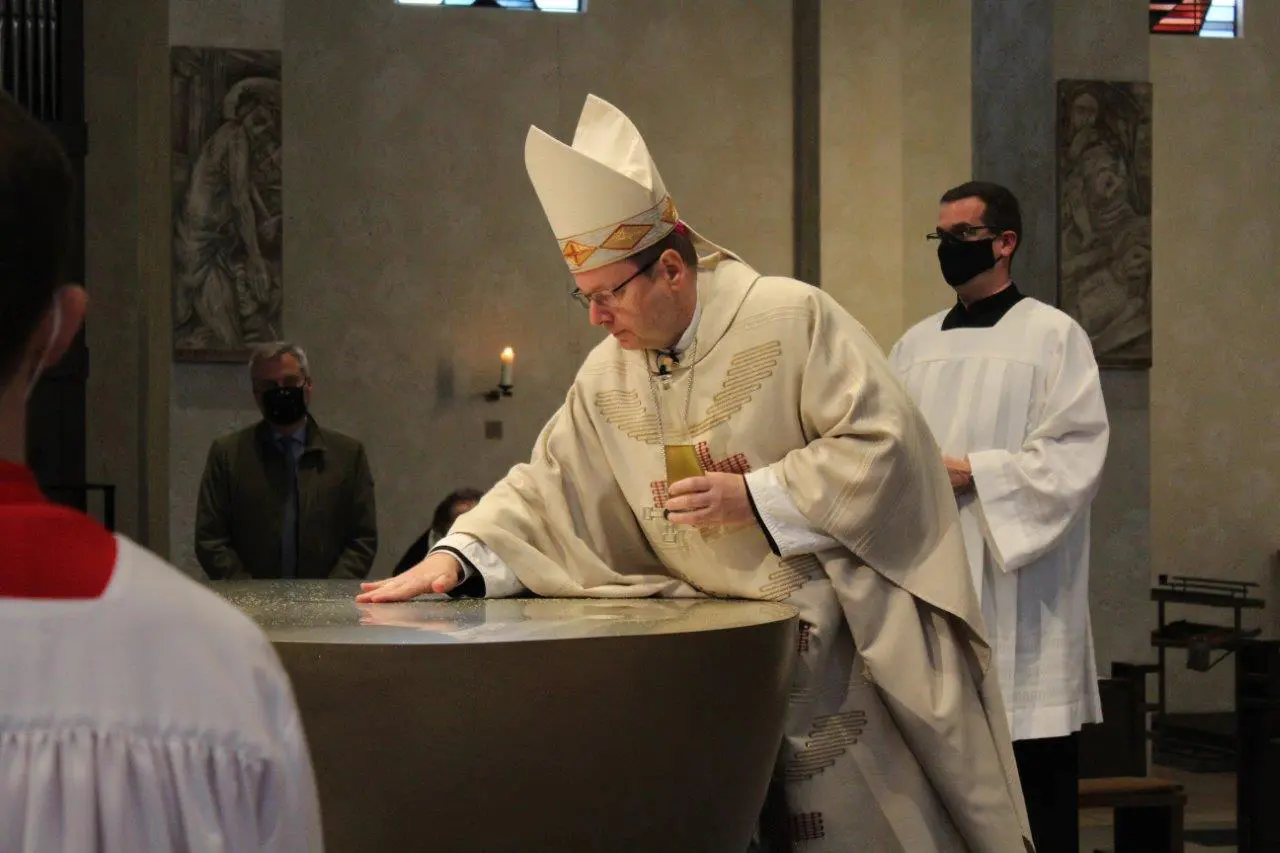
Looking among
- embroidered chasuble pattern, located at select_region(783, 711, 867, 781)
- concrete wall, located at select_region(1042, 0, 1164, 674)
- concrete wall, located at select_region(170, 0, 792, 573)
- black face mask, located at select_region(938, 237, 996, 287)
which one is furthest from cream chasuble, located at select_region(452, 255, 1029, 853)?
concrete wall, located at select_region(170, 0, 792, 573)

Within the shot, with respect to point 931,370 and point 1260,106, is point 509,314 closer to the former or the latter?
point 1260,106

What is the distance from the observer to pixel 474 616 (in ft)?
8.09

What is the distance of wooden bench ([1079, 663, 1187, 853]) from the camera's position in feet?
17.4

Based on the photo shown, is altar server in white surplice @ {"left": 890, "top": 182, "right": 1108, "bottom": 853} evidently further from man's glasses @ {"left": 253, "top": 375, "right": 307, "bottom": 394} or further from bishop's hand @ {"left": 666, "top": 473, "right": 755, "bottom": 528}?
man's glasses @ {"left": 253, "top": 375, "right": 307, "bottom": 394}

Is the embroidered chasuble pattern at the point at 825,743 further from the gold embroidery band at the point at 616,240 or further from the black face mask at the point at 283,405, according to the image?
the black face mask at the point at 283,405

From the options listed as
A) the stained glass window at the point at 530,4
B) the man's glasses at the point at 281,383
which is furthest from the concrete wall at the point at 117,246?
the man's glasses at the point at 281,383

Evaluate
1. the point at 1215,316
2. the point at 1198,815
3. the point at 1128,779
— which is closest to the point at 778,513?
the point at 1128,779

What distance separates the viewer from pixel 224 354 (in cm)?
795

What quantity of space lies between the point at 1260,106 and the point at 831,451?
9250 mm

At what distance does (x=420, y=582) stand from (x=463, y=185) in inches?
308

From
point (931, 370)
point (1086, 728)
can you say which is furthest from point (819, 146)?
point (931, 370)

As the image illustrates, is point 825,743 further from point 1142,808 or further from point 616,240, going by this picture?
point 1142,808

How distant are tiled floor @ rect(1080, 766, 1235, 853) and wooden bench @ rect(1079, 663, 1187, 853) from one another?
1.08 ft

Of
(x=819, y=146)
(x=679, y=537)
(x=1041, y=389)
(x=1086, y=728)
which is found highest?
(x=819, y=146)
